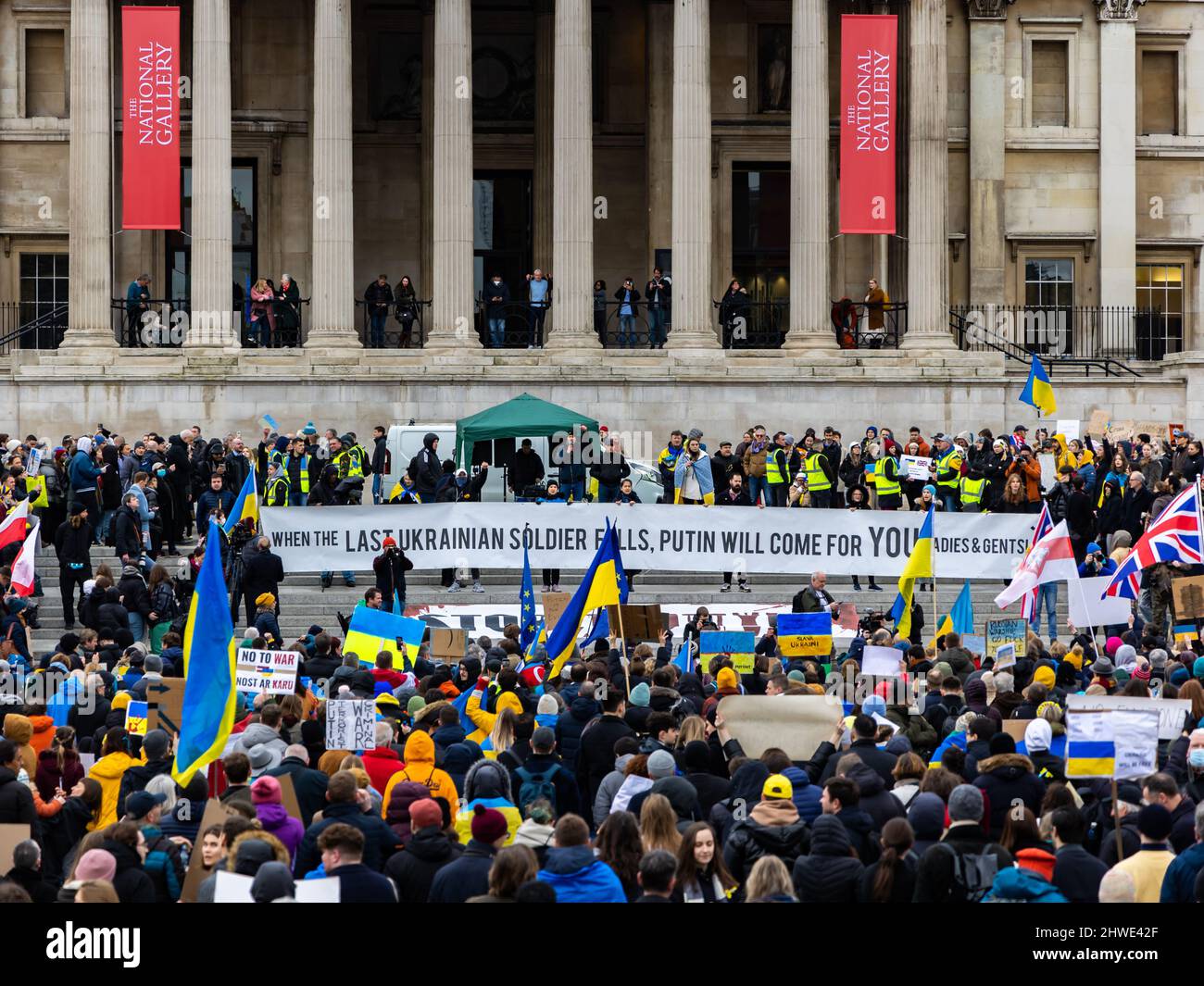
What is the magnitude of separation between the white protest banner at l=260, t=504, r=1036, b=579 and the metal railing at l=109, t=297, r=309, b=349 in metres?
10.6

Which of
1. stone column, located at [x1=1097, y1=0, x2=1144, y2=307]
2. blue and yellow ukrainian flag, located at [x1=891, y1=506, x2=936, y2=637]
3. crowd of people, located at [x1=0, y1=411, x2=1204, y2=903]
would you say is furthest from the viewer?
stone column, located at [x1=1097, y1=0, x2=1144, y2=307]

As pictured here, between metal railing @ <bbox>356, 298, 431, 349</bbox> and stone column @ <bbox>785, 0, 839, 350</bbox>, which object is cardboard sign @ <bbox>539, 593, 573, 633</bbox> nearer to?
stone column @ <bbox>785, 0, 839, 350</bbox>

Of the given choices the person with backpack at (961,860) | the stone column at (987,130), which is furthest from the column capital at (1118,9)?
the person with backpack at (961,860)

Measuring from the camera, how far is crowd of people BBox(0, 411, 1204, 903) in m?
10.5

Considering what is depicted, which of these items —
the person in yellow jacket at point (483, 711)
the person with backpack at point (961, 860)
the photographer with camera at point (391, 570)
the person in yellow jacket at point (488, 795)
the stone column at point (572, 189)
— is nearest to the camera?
the person with backpack at point (961, 860)

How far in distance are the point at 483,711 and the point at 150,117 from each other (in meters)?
24.6

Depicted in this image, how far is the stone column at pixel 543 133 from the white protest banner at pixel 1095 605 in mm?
23671

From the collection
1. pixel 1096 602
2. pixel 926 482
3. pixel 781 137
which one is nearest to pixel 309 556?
pixel 926 482

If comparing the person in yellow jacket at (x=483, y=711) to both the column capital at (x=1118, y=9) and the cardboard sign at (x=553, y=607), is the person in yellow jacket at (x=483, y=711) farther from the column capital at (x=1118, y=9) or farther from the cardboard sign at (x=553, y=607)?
the column capital at (x=1118, y=9)

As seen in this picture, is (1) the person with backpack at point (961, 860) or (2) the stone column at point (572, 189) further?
(2) the stone column at point (572, 189)

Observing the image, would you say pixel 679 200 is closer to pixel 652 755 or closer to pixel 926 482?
pixel 926 482

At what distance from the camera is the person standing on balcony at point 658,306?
133 ft

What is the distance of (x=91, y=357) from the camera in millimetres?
38875

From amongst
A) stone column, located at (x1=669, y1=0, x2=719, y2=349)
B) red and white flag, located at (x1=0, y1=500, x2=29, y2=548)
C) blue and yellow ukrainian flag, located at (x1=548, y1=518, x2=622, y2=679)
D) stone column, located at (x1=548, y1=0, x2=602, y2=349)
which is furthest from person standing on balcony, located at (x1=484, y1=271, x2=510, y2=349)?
blue and yellow ukrainian flag, located at (x1=548, y1=518, x2=622, y2=679)
